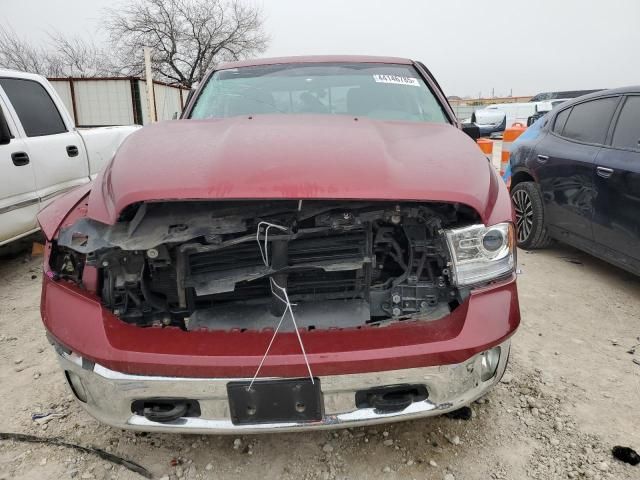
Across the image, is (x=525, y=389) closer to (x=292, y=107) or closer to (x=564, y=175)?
(x=292, y=107)

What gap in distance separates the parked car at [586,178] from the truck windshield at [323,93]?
1.52 m

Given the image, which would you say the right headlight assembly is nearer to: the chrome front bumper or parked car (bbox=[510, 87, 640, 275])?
the chrome front bumper

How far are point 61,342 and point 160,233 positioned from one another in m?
0.51

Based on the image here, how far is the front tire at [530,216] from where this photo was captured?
4.35 m

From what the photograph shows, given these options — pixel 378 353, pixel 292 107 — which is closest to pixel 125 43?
pixel 292 107

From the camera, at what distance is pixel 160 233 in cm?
168

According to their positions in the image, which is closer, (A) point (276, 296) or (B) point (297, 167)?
(B) point (297, 167)

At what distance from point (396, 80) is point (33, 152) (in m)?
3.17

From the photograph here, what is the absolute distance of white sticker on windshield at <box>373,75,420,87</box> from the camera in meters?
3.00

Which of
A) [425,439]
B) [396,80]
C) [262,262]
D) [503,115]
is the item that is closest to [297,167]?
[262,262]

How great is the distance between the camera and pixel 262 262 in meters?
1.85

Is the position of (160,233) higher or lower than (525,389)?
higher

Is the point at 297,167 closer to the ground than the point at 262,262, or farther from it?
farther from it

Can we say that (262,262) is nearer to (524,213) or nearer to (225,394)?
(225,394)
